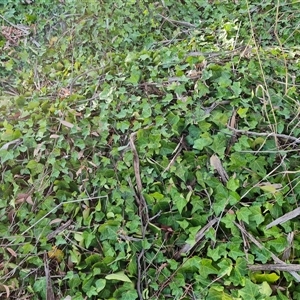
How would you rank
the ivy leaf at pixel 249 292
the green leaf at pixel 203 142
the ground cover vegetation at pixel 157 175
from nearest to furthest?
the ivy leaf at pixel 249 292, the ground cover vegetation at pixel 157 175, the green leaf at pixel 203 142

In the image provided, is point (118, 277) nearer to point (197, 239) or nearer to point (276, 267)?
point (197, 239)

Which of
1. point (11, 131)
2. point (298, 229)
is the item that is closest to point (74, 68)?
point (11, 131)

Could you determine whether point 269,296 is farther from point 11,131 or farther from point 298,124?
point 11,131

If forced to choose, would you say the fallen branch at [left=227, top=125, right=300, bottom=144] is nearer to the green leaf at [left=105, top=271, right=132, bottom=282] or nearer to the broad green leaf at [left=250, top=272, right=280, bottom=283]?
the broad green leaf at [left=250, top=272, right=280, bottom=283]

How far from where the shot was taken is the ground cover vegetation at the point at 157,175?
126 cm

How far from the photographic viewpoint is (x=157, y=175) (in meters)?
1.46

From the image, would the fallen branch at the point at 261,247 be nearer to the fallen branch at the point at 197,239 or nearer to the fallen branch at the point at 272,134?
the fallen branch at the point at 197,239

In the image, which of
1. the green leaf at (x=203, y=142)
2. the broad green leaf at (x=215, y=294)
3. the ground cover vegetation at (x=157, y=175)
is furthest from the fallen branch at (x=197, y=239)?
the green leaf at (x=203, y=142)

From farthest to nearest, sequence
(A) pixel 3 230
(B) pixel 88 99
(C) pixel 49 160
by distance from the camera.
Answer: (B) pixel 88 99
(C) pixel 49 160
(A) pixel 3 230

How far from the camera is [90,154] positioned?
158cm

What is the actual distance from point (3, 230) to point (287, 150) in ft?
3.76

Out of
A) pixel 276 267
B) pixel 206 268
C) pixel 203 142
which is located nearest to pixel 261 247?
pixel 276 267

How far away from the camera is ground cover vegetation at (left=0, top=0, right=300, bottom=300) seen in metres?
1.26

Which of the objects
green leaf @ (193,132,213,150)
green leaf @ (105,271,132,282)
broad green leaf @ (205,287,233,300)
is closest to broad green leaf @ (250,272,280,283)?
broad green leaf @ (205,287,233,300)
